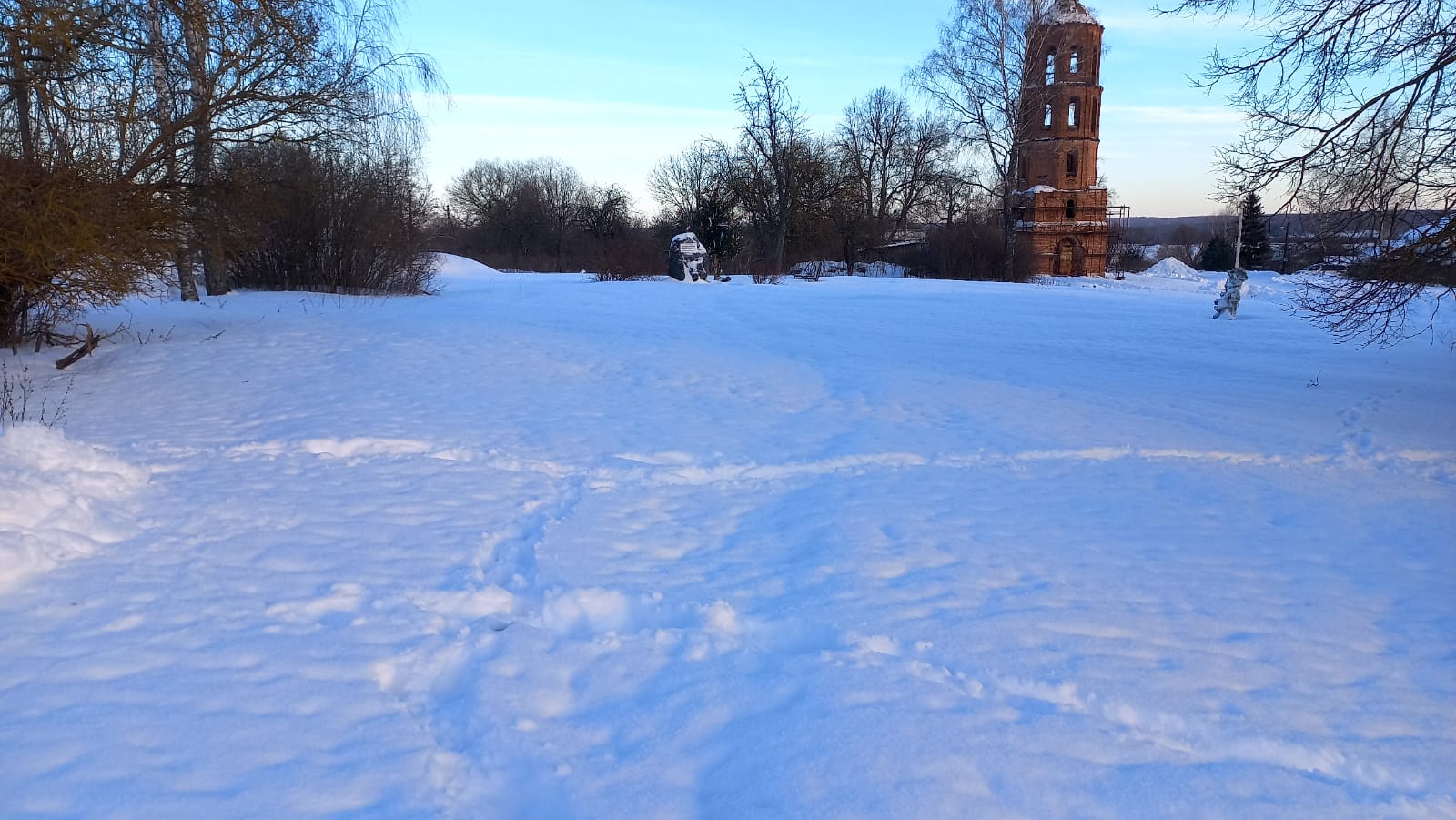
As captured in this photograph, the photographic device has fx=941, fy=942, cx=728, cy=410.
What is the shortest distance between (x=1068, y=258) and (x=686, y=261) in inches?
913

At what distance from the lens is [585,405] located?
28.7 ft

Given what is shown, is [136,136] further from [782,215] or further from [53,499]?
[782,215]

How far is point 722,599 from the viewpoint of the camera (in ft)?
14.8

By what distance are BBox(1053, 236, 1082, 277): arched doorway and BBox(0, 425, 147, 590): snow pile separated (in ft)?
128

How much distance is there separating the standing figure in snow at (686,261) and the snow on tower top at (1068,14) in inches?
639

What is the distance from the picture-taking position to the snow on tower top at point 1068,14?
3177cm

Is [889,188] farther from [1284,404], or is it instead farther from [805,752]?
[805,752]

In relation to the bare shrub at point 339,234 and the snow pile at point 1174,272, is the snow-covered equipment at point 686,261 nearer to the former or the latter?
the bare shrub at point 339,234

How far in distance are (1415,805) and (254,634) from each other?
4.26m

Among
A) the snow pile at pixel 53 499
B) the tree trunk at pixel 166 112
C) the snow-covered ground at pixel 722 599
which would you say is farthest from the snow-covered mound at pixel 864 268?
the snow pile at pixel 53 499

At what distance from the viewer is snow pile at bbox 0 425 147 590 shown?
4.56 meters

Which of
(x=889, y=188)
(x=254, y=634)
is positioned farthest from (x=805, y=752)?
(x=889, y=188)

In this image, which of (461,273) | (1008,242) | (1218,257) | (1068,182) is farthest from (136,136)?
(1218,257)

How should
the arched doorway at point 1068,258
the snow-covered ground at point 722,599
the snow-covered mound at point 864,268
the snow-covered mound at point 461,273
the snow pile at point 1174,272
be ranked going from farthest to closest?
the snow pile at point 1174,272
the arched doorway at point 1068,258
the snow-covered mound at point 864,268
the snow-covered mound at point 461,273
the snow-covered ground at point 722,599
